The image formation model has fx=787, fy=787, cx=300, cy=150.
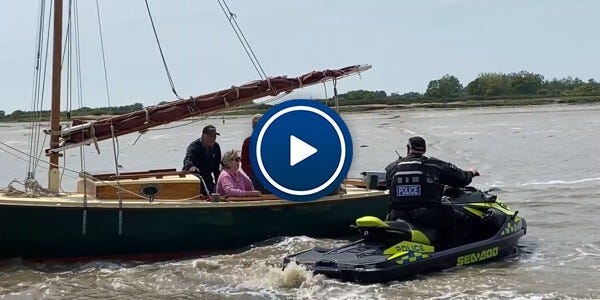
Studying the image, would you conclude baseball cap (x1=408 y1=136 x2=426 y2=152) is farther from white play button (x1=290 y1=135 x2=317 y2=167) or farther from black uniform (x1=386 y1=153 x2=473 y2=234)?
white play button (x1=290 y1=135 x2=317 y2=167)

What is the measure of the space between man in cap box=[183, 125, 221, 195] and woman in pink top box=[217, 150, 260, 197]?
2.02 feet

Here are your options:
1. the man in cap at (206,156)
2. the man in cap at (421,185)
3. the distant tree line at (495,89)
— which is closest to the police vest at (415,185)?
the man in cap at (421,185)

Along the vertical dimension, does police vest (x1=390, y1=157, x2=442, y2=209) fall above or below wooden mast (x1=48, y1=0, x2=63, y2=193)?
below

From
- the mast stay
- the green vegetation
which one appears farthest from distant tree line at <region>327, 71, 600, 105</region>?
the mast stay

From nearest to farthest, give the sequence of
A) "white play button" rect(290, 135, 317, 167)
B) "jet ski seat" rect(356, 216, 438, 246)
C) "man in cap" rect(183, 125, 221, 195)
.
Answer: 1. "jet ski seat" rect(356, 216, 438, 246)
2. "white play button" rect(290, 135, 317, 167)
3. "man in cap" rect(183, 125, 221, 195)

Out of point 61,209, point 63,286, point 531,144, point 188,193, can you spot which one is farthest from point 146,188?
point 531,144

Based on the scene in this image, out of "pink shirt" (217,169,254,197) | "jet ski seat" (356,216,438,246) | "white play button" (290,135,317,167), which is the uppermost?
"white play button" (290,135,317,167)

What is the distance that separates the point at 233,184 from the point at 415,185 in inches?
113

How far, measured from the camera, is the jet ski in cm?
831

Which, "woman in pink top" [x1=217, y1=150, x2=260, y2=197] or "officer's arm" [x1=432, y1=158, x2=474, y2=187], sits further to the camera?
"woman in pink top" [x1=217, y1=150, x2=260, y2=197]

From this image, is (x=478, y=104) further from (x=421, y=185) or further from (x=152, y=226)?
(x=421, y=185)

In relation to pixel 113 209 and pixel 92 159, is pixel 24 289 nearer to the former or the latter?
pixel 113 209

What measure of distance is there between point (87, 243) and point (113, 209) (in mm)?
550

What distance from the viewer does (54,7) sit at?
1079 cm
